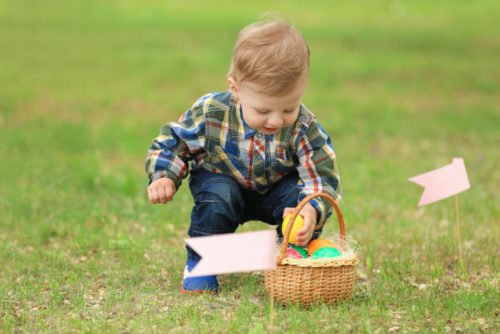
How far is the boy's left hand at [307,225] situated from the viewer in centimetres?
352

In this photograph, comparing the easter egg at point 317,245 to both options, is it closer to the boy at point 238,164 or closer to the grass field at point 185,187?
the boy at point 238,164

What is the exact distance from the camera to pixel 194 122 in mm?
3896

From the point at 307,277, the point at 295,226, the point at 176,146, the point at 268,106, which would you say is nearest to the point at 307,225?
the point at 295,226

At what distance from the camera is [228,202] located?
12.5 feet

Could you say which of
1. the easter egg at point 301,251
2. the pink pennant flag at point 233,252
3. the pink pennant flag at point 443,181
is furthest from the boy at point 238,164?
the pink pennant flag at point 233,252

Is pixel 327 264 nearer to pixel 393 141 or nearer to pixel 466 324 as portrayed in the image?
pixel 466 324

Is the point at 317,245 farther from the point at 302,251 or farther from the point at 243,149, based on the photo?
the point at 243,149

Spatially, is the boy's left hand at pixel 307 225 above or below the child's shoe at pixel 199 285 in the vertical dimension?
above

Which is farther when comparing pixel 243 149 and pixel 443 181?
pixel 443 181

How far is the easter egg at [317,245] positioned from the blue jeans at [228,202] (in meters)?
0.17

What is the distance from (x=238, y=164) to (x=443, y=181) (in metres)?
1.26

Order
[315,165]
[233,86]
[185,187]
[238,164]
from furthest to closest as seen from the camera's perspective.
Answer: [185,187]
[238,164]
[315,165]
[233,86]

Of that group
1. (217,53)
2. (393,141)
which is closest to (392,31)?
(217,53)

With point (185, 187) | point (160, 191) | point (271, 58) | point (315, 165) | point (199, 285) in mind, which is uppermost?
point (271, 58)
